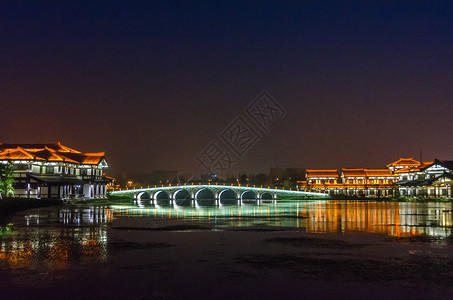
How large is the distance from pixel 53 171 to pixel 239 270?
67189 millimetres

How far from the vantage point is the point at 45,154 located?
244ft

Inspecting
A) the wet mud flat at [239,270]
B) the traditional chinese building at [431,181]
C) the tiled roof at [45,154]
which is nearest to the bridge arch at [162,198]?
the tiled roof at [45,154]

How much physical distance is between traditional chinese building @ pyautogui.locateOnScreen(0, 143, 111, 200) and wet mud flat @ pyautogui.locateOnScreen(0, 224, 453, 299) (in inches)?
2029

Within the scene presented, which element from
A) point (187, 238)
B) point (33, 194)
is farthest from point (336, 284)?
point (33, 194)

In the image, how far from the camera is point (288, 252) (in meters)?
17.6

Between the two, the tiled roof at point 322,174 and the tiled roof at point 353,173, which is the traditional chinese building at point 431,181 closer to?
the tiled roof at point 353,173

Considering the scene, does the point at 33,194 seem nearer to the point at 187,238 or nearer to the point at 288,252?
the point at 187,238

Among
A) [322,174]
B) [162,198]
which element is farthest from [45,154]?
[322,174]

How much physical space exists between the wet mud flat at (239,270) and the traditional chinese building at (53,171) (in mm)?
51547

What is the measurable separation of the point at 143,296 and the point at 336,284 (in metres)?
5.22

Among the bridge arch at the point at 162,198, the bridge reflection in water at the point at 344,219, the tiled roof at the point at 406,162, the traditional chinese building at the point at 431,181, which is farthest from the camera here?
the tiled roof at the point at 406,162

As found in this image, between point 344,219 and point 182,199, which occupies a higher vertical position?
point 344,219

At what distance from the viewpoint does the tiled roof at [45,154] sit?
68938 mm

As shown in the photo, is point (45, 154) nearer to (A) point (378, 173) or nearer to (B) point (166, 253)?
(B) point (166, 253)
